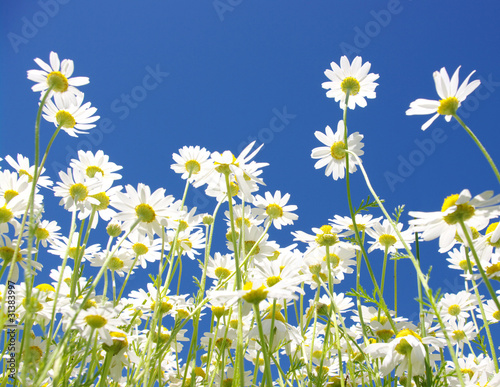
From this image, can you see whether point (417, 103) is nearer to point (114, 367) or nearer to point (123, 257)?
point (114, 367)

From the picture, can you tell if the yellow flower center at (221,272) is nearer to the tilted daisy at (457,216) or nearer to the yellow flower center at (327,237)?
the yellow flower center at (327,237)

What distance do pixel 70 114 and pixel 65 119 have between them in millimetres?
28

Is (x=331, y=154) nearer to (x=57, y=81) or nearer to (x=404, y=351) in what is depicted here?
(x=404, y=351)

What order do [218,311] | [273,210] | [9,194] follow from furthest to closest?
[273,210]
[218,311]
[9,194]

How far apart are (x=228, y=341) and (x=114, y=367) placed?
550 millimetres

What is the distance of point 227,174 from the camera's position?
132 centimetres

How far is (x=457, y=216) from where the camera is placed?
37.1 inches

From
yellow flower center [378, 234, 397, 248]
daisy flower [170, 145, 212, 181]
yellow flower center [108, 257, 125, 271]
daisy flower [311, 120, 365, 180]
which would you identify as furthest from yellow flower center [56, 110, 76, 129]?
yellow flower center [378, 234, 397, 248]

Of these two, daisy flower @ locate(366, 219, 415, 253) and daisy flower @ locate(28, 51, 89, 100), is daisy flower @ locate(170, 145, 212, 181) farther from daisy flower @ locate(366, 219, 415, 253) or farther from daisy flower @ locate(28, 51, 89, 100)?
daisy flower @ locate(366, 219, 415, 253)

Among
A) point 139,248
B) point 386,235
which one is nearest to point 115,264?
point 139,248

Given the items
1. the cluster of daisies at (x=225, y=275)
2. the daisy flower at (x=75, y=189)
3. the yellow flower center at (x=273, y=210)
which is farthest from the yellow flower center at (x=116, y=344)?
the yellow flower center at (x=273, y=210)

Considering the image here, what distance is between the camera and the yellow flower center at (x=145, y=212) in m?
1.26

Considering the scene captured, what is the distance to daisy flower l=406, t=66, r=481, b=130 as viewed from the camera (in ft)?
3.58

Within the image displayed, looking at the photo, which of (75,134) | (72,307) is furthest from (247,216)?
(72,307)
